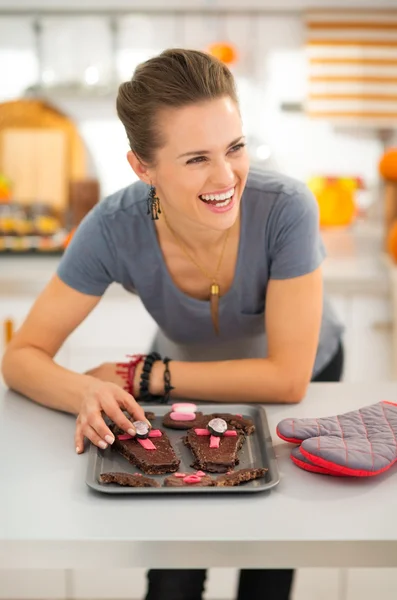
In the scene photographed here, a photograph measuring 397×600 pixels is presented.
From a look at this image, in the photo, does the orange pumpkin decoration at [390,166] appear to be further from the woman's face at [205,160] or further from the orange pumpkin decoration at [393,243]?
the woman's face at [205,160]

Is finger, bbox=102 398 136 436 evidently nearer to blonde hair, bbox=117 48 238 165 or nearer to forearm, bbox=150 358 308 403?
forearm, bbox=150 358 308 403

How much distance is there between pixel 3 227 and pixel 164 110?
1.89m

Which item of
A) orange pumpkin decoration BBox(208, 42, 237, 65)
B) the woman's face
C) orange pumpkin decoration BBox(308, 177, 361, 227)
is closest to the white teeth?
the woman's face

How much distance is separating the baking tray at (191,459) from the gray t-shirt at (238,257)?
259mm

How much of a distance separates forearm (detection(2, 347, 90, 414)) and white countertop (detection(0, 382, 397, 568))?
0.21 meters

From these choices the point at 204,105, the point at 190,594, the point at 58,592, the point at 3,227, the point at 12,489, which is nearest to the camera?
the point at 12,489

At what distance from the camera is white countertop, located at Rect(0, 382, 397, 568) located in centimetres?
95

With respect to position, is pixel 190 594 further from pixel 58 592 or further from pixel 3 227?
pixel 3 227

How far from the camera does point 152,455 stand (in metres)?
1.13

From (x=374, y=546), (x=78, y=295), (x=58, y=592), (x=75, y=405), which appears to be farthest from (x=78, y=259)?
(x=58, y=592)

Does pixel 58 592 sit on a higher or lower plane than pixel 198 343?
lower

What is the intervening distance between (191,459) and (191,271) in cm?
50

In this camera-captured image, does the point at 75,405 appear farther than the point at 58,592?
No

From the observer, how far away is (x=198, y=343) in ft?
5.41
